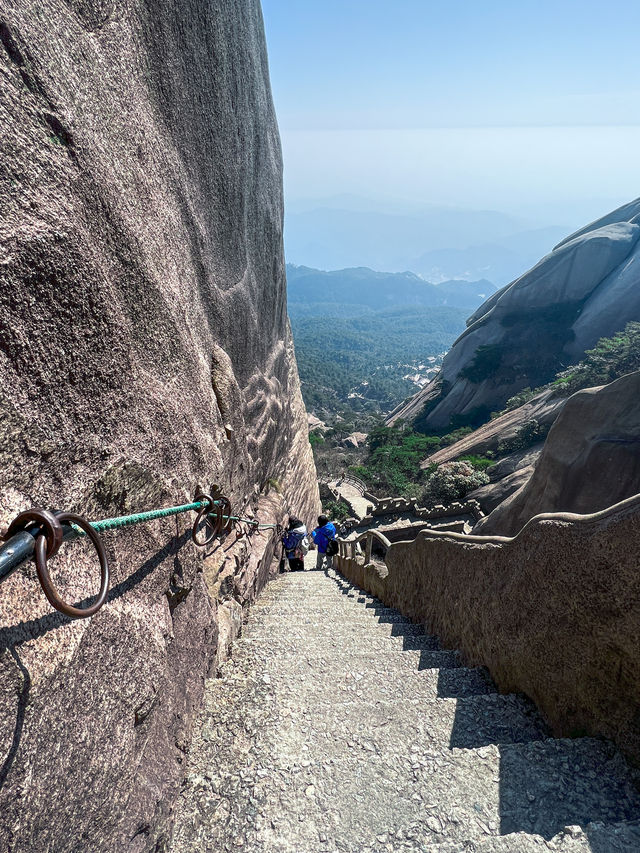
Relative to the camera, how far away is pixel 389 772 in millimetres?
2373

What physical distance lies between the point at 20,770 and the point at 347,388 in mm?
133485

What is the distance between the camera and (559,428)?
426 inches

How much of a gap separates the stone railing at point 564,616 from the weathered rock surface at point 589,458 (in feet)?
22.8

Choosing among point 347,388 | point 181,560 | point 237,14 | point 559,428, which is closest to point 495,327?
point 559,428

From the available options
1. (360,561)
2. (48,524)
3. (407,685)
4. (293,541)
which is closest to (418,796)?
(407,685)

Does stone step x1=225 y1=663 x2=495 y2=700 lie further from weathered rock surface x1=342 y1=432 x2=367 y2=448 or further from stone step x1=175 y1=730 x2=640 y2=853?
weathered rock surface x1=342 y1=432 x2=367 y2=448

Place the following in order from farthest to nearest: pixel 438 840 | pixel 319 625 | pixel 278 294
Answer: pixel 278 294, pixel 319 625, pixel 438 840

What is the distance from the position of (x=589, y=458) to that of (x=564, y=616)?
8.25m

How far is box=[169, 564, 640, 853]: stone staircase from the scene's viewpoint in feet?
6.73

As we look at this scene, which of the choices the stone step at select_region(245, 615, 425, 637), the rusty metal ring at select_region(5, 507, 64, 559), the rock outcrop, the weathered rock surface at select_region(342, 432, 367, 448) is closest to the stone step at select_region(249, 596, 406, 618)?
the stone step at select_region(245, 615, 425, 637)

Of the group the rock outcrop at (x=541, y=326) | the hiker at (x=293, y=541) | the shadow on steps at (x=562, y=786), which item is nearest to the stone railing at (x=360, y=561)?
the hiker at (x=293, y=541)

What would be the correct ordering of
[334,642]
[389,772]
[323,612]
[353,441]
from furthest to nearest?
[353,441]
[323,612]
[334,642]
[389,772]

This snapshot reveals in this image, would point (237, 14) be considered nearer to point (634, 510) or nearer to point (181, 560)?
point (181, 560)

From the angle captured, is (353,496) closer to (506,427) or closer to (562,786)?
(506,427)
